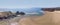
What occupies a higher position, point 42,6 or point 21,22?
point 42,6

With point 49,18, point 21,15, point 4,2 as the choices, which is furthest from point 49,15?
point 4,2

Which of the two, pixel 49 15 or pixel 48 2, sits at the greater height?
pixel 48 2

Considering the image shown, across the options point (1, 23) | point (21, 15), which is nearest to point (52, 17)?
point (21, 15)

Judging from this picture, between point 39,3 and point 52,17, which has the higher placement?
point 39,3

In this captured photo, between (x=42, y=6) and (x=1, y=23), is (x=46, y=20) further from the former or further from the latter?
(x=1, y=23)

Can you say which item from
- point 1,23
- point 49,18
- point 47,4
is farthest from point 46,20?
point 1,23

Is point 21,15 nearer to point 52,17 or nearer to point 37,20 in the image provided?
point 37,20

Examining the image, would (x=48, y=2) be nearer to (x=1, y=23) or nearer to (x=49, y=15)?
(x=49, y=15)
